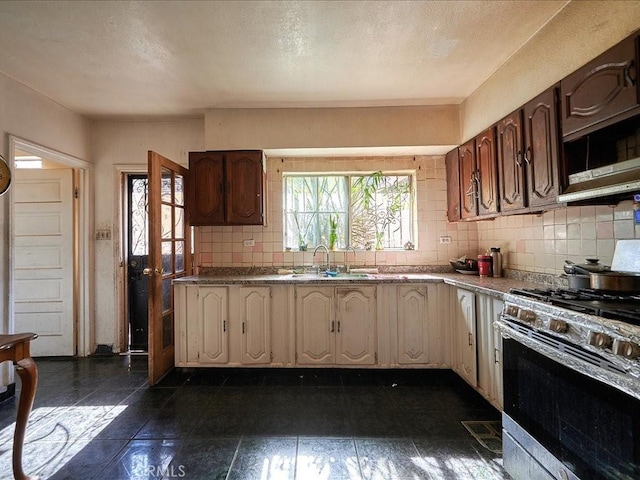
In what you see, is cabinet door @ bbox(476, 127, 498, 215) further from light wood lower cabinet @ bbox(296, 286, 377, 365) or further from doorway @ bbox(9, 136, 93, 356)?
doorway @ bbox(9, 136, 93, 356)

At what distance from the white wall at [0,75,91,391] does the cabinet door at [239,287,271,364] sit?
1.81m

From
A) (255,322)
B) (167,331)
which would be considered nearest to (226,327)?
(255,322)

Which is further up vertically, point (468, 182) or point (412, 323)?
point (468, 182)

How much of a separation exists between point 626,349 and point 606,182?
78 centimetres

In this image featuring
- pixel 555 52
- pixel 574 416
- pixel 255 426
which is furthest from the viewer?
pixel 255 426

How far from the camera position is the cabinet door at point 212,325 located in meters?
2.73

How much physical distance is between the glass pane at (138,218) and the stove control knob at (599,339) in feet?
12.4

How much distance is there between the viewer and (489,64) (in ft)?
7.73

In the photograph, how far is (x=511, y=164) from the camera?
217 cm

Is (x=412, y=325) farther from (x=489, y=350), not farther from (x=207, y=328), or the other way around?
(x=207, y=328)

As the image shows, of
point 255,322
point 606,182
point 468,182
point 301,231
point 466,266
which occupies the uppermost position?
point 468,182

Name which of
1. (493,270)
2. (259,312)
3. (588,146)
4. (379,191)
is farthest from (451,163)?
(259,312)

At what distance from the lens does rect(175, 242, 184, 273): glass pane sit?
9.86 ft

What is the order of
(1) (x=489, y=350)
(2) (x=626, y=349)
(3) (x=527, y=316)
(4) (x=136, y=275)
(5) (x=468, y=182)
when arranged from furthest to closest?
(4) (x=136, y=275) → (5) (x=468, y=182) → (1) (x=489, y=350) → (3) (x=527, y=316) → (2) (x=626, y=349)
